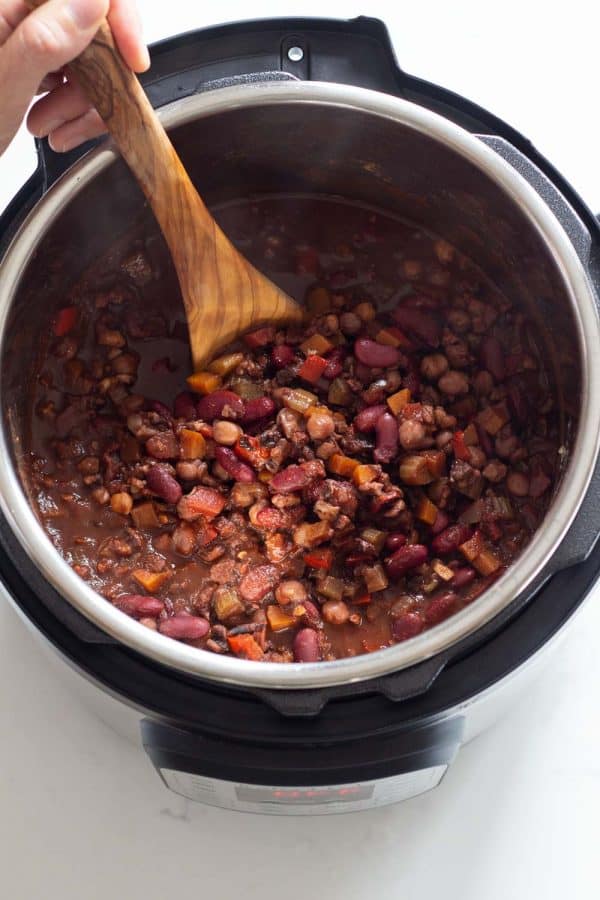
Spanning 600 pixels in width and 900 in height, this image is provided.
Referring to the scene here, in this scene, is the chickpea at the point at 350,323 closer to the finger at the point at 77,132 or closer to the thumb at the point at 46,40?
the finger at the point at 77,132

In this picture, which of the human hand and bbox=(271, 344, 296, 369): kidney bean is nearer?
the human hand

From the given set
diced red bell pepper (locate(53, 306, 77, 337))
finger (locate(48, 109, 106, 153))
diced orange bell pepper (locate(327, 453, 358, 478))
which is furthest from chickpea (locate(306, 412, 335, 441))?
finger (locate(48, 109, 106, 153))

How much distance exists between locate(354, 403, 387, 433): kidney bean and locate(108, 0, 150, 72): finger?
63 centimetres

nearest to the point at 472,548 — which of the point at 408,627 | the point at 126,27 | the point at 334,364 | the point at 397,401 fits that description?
the point at 408,627

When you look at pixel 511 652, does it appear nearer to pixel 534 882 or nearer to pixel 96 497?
pixel 534 882

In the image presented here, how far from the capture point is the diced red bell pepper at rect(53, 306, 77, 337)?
1521 millimetres

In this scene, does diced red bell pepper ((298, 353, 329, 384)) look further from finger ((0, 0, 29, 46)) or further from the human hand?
finger ((0, 0, 29, 46))

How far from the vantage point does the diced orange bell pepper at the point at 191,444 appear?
1.49 m

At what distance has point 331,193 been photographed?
164 cm

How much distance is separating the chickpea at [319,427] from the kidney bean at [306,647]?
31 centimetres

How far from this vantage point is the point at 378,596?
143 cm

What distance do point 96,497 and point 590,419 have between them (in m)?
0.73

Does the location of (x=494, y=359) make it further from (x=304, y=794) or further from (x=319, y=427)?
(x=304, y=794)

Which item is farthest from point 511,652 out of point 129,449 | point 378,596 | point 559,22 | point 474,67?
point 559,22
